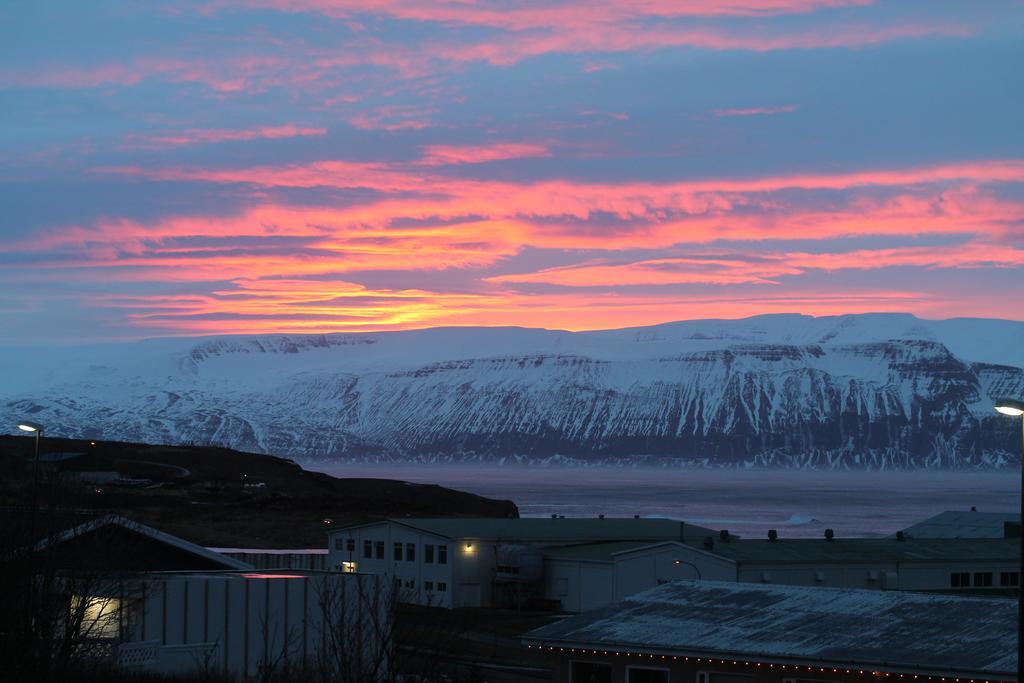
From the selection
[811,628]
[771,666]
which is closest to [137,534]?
[771,666]

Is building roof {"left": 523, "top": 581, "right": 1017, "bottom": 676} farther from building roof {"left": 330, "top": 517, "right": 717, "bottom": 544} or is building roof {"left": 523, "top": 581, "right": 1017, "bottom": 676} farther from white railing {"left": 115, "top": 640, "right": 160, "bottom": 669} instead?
building roof {"left": 330, "top": 517, "right": 717, "bottom": 544}

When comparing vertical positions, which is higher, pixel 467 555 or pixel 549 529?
pixel 549 529

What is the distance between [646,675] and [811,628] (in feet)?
8.84

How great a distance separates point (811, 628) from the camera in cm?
2364

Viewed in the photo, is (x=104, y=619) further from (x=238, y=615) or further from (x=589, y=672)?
(x=589, y=672)

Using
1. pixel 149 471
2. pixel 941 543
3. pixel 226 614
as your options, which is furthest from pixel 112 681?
pixel 149 471

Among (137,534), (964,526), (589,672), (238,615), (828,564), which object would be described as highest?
(137,534)

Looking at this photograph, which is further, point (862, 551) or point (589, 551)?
point (862, 551)

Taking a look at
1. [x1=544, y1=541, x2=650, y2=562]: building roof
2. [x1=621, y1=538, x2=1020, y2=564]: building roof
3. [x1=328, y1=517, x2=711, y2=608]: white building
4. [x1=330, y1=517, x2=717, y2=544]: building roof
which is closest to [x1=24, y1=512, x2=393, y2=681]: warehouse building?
[x1=328, y1=517, x2=711, y2=608]: white building

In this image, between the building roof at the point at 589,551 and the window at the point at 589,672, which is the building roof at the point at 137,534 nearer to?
the window at the point at 589,672

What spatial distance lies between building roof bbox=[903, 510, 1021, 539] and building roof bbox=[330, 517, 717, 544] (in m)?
11.2

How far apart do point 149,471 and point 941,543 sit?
298 ft

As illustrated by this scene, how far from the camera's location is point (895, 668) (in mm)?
21344

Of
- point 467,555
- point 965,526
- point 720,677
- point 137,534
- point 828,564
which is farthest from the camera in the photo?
point 965,526
